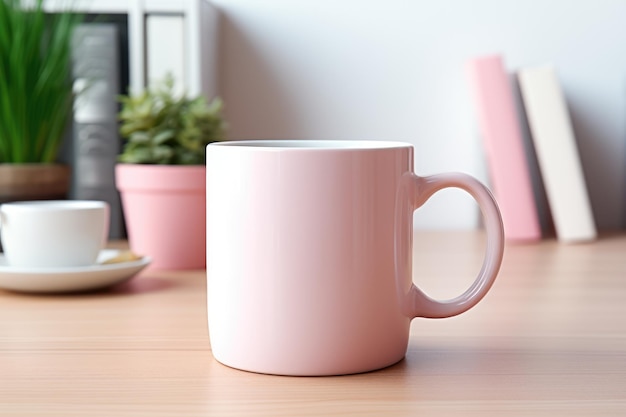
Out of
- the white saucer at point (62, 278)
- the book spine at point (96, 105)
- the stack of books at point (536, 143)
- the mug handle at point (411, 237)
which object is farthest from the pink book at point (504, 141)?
the mug handle at point (411, 237)

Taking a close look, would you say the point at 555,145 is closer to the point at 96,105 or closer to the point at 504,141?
the point at 504,141

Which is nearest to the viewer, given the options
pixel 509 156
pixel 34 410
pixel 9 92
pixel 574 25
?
pixel 34 410

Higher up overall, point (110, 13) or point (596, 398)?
point (110, 13)

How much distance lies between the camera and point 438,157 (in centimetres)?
133

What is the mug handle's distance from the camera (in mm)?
474

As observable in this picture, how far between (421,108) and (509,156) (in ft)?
0.63

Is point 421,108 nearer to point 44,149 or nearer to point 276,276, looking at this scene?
point 44,149

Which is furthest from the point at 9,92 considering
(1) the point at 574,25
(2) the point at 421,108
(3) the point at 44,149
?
(1) the point at 574,25

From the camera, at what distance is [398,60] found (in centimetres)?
133

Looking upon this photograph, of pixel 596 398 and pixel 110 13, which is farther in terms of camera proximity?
pixel 110 13

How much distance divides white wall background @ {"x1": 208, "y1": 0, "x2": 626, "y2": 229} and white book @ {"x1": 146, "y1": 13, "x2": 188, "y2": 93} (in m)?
0.19

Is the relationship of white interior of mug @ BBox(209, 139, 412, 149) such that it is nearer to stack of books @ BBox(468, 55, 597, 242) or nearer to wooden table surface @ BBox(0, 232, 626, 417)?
wooden table surface @ BBox(0, 232, 626, 417)

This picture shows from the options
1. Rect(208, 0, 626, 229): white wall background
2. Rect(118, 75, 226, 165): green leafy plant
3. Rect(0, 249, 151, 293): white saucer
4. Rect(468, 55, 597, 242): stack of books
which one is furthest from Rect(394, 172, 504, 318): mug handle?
Rect(208, 0, 626, 229): white wall background

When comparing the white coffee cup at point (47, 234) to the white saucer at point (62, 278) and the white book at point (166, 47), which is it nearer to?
the white saucer at point (62, 278)
